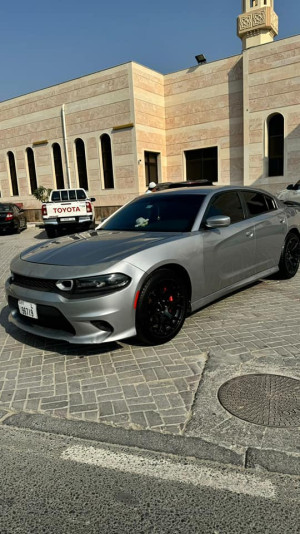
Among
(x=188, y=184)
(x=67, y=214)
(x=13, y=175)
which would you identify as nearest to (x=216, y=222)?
(x=188, y=184)

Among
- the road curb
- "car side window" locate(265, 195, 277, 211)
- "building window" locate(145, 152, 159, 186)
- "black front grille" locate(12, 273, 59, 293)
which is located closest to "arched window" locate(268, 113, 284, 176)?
Result: "building window" locate(145, 152, 159, 186)

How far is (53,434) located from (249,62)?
70.2 ft

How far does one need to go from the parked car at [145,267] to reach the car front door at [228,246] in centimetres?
1

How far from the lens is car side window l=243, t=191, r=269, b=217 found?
5.51 m

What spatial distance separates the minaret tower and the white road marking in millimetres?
30035

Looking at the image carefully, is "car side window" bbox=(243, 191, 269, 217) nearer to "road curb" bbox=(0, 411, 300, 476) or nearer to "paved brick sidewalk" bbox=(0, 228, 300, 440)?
"paved brick sidewalk" bbox=(0, 228, 300, 440)

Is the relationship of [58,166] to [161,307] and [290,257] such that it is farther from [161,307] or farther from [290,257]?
[161,307]

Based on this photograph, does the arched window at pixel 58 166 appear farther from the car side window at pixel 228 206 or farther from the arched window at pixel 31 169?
the car side window at pixel 228 206

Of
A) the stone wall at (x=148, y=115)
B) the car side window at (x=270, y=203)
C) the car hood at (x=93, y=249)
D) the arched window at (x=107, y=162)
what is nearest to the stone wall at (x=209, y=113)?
the stone wall at (x=148, y=115)

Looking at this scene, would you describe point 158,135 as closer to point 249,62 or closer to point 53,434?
point 249,62

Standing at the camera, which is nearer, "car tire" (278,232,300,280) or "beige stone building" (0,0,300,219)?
"car tire" (278,232,300,280)

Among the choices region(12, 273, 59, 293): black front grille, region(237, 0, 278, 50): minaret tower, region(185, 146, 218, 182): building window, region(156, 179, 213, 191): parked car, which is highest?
region(237, 0, 278, 50): minaret tower

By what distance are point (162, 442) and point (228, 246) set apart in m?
2.81

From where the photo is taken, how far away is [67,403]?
3.10 meters
